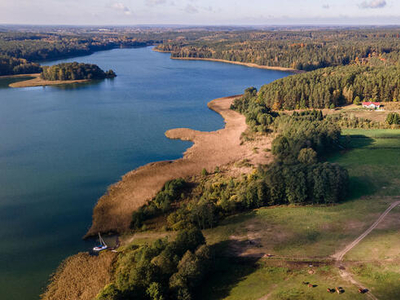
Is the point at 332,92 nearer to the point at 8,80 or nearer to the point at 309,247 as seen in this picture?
the point at 309,247

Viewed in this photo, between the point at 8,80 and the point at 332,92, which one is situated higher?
the point at 8,80

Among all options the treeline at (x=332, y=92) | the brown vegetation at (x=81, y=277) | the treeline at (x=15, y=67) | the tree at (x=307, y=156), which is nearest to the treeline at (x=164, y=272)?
the brown vegetation at (x=81, y=277)

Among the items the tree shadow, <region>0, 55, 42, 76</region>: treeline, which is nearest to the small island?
<region>0, 55, 42, 76</region>: treeline

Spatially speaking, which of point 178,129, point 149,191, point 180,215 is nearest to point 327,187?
point 180,215

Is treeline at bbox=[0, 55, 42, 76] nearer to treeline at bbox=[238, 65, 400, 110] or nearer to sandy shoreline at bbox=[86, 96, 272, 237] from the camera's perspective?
sandy shoreline at bbox=[86, 96, 272, 237]

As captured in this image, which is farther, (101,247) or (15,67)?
(15,67)

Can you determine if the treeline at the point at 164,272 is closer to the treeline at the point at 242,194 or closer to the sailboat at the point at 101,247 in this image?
the sailboat at the point at 101,247

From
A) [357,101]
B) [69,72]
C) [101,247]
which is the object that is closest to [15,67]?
[69,72]
